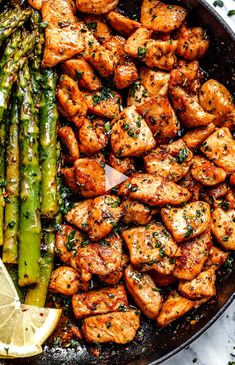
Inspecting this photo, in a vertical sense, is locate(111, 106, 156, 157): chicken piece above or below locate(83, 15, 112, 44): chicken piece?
below

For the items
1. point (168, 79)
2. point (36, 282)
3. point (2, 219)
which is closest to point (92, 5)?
point (168, 79)

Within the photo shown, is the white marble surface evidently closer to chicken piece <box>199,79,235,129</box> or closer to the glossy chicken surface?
the glossy chicken surface

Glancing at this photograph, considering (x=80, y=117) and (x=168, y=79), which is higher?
(x=168, y=79)

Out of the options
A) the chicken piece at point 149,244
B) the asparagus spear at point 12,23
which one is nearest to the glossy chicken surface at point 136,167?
the chicken piece at point 149,244

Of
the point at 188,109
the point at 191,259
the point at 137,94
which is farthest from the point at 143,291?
the point at 137,94

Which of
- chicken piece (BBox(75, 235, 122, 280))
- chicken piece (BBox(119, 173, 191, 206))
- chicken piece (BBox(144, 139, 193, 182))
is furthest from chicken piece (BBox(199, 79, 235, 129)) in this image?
chicken piece (BBox(75, 235, 122, 280))

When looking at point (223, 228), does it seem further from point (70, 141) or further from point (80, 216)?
point (70, 141)

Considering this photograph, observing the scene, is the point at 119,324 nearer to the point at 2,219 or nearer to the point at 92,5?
the point at 2,219
